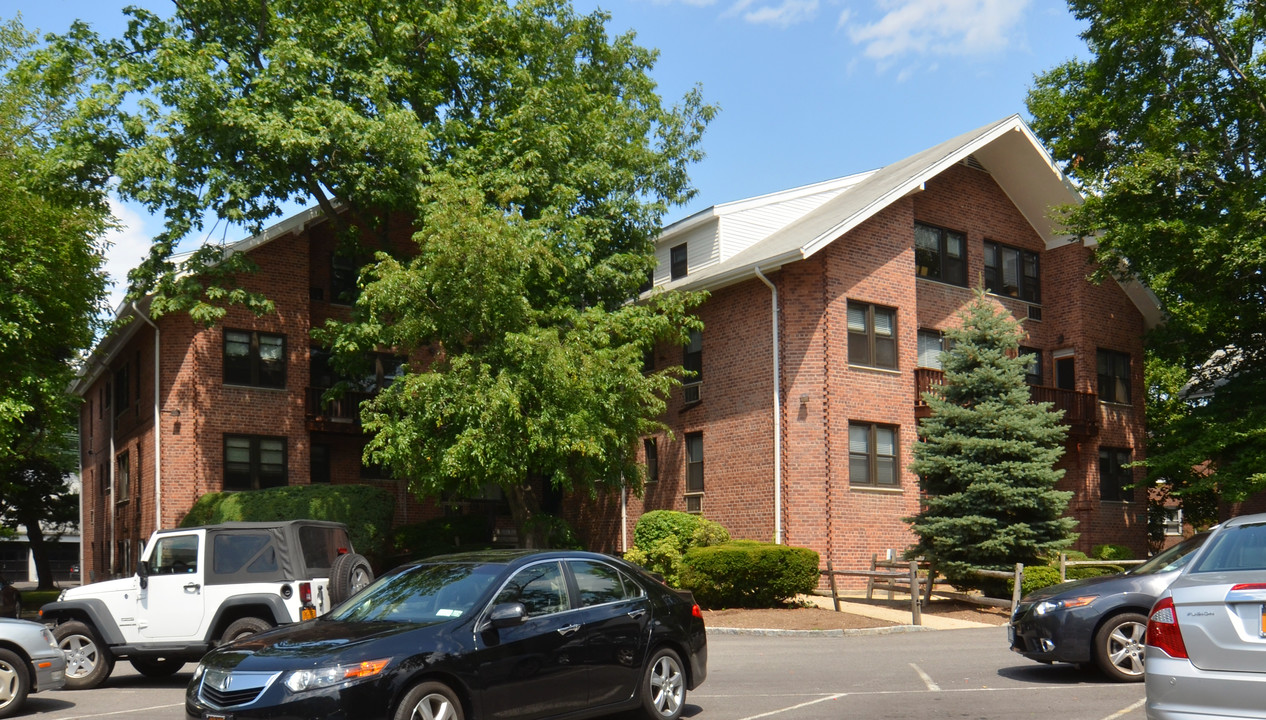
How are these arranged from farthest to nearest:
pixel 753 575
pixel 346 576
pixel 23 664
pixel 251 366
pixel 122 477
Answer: pixel 122 477, pixel 251 366, pixel 753 575, pixel 346 576, pixel 23 664

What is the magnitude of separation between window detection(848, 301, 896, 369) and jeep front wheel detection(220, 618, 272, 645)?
54.8 ft

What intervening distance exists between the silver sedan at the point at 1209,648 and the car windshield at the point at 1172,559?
187 inches

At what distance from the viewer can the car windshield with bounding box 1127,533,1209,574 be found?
11.6 metres

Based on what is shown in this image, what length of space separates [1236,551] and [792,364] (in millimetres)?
18534

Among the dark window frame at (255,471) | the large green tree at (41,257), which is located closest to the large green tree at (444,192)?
the large green tree at (41,257)

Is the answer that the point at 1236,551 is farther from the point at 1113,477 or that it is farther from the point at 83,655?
the point at 1113,477

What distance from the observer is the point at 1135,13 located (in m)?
27.8

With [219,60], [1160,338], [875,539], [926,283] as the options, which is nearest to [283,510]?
[219,60]

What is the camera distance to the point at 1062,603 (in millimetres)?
11578

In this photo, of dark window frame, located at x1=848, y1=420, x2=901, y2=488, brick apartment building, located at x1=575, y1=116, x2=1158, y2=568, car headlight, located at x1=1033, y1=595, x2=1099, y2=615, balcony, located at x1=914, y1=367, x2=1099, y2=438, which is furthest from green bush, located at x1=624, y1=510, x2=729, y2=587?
car headlight, located at x1=1033, y1=595, x2=1099, y2=615

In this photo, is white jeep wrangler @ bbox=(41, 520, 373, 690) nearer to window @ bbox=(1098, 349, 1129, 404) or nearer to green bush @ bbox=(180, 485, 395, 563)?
green bush @ bbox=(180, 485, 395, 563)

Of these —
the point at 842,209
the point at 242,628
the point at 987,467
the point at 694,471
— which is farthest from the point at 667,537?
the point at 242,628

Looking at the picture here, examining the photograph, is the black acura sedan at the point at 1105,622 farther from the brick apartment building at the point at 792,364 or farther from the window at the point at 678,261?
the window at the point at 678,261

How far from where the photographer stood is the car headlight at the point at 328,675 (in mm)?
7297
